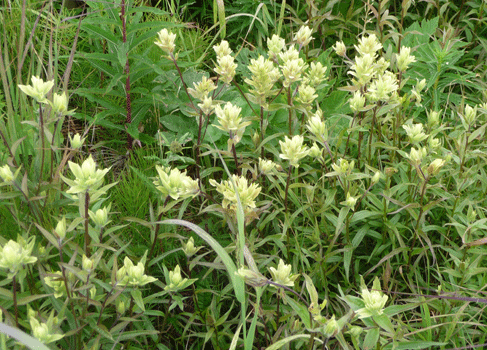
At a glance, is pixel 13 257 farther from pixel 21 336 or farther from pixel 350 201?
pixel 350 201

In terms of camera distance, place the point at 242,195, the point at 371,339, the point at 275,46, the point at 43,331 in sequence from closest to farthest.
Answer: the point at 43,331
the point at 371,339
the point at 242,195
the point at 275,46

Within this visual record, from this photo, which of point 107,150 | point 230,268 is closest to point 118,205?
point 107,150

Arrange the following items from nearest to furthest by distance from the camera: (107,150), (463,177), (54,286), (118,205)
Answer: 1. (54,286)
2. (463,177)
3. (118,205)
4. (107,150)

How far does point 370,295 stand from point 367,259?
2.28 ft

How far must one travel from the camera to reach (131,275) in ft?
3.88

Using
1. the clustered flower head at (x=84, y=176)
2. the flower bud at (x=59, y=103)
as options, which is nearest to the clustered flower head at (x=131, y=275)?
the clustered flower head at (x=84, y=176)

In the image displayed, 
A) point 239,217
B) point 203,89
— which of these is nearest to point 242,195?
point 239,217

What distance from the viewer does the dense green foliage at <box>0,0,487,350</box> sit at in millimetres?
1198

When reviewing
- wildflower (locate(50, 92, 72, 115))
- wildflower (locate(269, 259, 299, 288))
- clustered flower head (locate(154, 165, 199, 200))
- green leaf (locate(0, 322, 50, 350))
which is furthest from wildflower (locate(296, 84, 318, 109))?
green leaf (locate(0, 322, 50, 350))

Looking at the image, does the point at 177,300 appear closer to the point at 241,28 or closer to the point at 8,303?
the point at 8,303

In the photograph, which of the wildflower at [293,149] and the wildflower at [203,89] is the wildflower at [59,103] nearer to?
the wildflower at [203,89]

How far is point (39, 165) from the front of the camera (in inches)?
62.9

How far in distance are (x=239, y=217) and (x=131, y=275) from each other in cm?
33

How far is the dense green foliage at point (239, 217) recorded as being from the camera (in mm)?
1198
